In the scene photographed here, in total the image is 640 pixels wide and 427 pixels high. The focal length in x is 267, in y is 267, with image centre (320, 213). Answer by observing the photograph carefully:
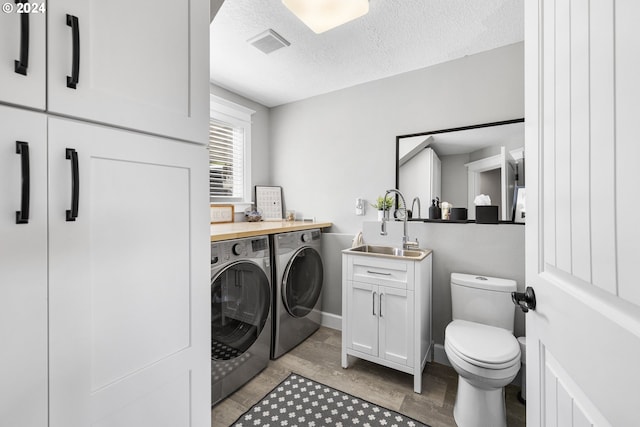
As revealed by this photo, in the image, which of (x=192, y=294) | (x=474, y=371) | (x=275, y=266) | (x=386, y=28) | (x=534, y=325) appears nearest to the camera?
(x=534, y=325)

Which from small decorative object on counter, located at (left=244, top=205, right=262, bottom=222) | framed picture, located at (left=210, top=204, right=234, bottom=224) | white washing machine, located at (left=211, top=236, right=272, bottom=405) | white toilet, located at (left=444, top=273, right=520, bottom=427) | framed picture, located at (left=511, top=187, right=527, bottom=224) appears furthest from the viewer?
small decorative object on counter, located at (left=244, top=205, right=262, bottom=222)

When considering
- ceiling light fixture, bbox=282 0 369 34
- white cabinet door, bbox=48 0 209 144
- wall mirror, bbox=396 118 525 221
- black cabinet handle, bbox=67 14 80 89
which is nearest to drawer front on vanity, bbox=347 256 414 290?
wall mirror, bbox=396 118 525 221

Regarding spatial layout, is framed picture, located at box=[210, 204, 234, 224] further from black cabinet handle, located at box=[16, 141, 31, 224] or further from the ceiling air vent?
black cabinet handle, located at box=[16, 141, 31, 224]

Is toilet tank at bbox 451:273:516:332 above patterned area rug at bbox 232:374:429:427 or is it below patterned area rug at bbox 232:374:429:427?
above

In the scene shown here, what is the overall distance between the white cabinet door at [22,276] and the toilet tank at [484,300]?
7.12ft

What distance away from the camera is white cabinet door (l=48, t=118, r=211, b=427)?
0.65 metres

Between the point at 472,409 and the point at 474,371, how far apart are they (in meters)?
0.26

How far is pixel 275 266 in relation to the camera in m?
2.14

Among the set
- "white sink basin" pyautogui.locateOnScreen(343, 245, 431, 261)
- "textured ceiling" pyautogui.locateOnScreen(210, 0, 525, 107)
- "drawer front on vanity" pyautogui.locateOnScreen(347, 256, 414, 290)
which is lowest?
"drawer front on vanity" pyautogui.locateOnScreen(347, 256, 414, 290)

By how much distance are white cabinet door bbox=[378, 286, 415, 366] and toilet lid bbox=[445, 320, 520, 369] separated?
276mm

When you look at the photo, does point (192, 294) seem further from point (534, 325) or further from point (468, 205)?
point (468, 205)

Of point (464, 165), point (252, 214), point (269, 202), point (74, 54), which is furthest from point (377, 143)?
point (74, 54)

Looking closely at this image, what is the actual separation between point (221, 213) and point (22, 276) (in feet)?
6.89

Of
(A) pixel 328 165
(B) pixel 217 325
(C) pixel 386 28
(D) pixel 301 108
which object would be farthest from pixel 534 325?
(D) pixel 301 108
